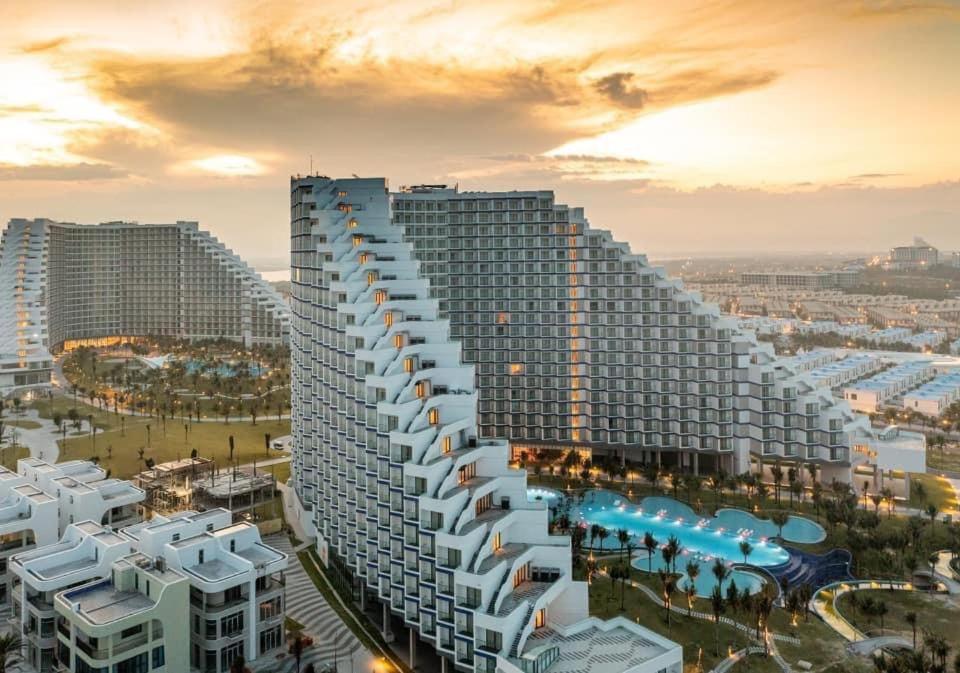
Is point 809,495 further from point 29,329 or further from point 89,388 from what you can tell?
point 29,329

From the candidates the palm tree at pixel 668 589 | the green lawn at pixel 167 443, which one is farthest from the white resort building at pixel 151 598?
the green lawn at pixel 167 443

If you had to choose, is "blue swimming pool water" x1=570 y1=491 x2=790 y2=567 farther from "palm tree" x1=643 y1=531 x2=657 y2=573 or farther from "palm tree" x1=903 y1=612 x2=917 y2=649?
"palm tree" x1=903 y1=612 x2=917 y2=649

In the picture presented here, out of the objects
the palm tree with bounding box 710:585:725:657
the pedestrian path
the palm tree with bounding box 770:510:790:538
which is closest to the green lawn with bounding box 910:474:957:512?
the palm tree with bounding box 770:510:790:538

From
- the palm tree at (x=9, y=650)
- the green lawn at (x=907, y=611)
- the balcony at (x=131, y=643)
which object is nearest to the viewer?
the balcony at (x=131, y=643)

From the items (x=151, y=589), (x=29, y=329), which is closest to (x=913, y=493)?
(x=151, y=589)

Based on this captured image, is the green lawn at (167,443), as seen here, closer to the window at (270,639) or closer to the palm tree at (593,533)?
the window at (270,639)

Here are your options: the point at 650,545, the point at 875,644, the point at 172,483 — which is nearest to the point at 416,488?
the point at 650,545
